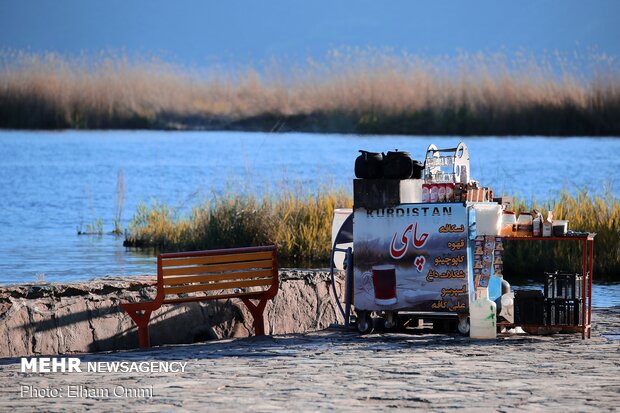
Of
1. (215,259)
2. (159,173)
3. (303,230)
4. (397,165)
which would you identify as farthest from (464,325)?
(159,173)

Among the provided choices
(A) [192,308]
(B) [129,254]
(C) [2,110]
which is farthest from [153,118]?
(A) [192,308]

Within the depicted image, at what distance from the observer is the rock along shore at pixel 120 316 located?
11.7 meters

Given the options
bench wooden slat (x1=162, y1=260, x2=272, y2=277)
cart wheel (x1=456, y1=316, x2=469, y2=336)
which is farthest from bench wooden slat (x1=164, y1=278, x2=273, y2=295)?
cart wheel (x1=456, y1=316, x2=469, y2=336)

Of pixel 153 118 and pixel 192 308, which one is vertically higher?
pixel 153 118

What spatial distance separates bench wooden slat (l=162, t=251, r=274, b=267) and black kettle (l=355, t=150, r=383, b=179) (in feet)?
4.16

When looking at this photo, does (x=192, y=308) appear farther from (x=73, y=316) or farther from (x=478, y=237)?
(x=478, y=237)

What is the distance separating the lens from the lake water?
70.7 feet

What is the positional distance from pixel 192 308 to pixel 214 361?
195 cm

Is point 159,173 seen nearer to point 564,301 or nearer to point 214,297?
point 214,297

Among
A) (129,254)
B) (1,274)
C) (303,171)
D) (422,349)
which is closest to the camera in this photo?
(422,349)

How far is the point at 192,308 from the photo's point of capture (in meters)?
12.7

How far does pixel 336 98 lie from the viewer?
45.9 metres

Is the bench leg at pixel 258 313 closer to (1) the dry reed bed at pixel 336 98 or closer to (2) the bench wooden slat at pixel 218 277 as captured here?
(2) the bench wooden slat at pixel 218 277

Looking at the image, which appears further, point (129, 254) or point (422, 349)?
point (129, 254)
